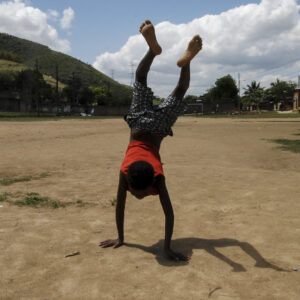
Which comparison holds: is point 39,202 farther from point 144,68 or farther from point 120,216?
point 144,68

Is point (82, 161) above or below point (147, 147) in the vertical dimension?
below

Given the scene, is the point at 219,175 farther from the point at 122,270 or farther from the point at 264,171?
the point at 122,270

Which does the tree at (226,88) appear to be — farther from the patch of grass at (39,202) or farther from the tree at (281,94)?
the patch of grass at (39,202)

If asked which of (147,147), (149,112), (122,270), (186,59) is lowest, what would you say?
(122,270)

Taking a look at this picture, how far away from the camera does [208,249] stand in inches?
136

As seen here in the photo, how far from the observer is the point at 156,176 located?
3.06 metres

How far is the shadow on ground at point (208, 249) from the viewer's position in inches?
122

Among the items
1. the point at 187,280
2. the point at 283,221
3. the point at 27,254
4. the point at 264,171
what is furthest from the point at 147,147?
the point at 264,171

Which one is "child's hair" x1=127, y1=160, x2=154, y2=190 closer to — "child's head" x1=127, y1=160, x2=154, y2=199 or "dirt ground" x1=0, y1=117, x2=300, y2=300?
"child's head" x1=127, y1=160, x2=154, y2=199

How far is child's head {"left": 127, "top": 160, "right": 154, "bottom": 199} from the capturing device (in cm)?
288

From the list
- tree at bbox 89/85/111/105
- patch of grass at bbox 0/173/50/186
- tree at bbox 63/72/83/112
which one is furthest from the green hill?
patch of grass at bbox 0/173/50/186

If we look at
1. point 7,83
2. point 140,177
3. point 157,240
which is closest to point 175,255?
point 157,240

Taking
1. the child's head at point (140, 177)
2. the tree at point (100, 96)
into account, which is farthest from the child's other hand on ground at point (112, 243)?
the tree at point (100, 96)

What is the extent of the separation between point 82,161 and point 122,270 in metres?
6.34
